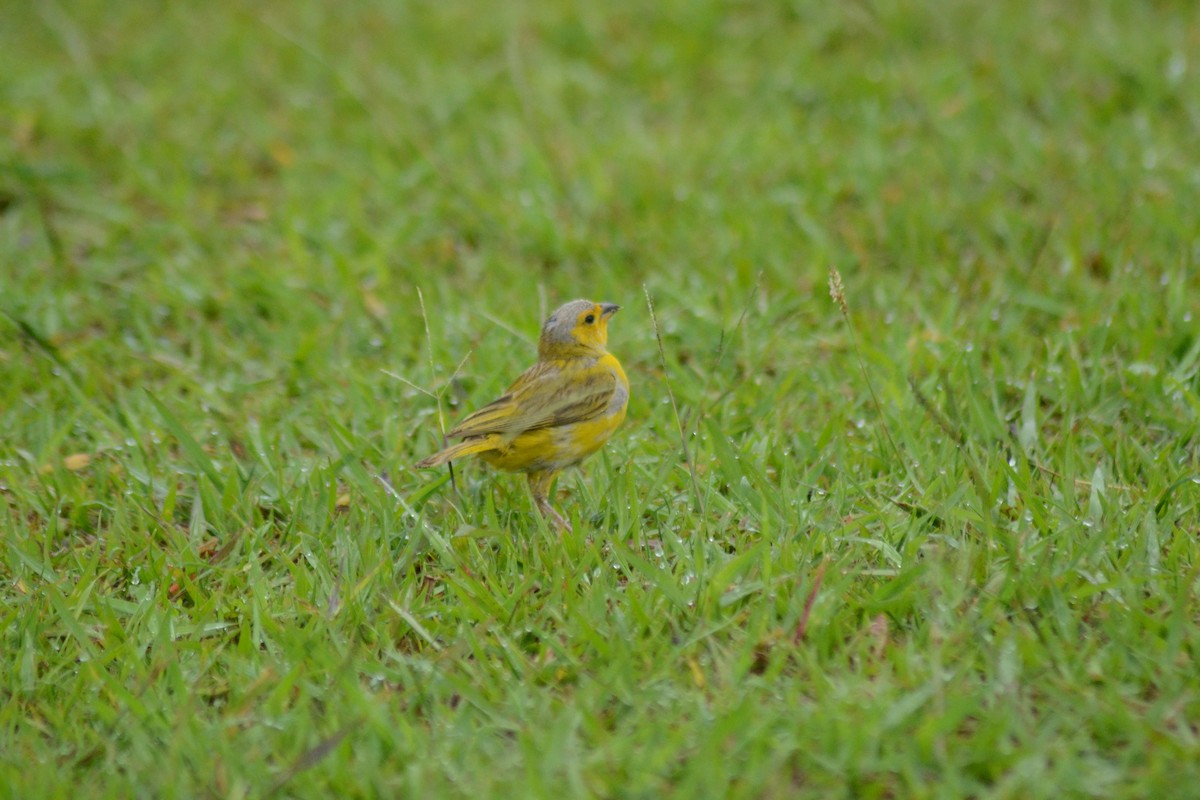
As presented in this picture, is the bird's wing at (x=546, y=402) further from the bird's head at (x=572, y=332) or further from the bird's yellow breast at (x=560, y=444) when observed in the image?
the bird's head at (x=572, y=332)

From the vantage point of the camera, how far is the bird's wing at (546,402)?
4.15 m

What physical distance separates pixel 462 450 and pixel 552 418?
1.05 ft

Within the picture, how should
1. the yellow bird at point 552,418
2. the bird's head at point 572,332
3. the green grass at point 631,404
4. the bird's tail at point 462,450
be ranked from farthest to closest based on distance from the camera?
the bird's head at point 572,332 < the yellow bird at point 552,418 < the bird's tail at point 462,450 < the green grass at point 631,404

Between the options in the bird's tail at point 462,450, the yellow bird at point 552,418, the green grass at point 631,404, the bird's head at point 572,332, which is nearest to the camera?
the green grass at point 631,404

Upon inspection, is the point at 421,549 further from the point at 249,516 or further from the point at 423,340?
the point at 423,340

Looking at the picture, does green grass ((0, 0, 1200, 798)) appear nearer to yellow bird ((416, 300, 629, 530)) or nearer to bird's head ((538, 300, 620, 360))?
yellow bird ((416, 300, 629, 530))

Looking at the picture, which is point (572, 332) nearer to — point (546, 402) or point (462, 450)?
point (546, 402)

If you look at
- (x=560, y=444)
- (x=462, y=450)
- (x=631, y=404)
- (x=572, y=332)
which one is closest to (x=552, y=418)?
(x=560, y=444)

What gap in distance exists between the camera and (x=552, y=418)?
13.5 ft

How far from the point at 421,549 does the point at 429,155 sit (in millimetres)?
3345

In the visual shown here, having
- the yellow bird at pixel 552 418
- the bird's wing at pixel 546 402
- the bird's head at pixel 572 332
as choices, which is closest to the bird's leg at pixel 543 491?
the yellow bird at pixel 552 418

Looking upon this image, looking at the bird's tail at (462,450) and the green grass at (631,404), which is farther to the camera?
the bird's tail at (462,450)

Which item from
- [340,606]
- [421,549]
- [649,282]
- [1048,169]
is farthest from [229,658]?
[1048,169]

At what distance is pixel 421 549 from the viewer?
406 centimetres
